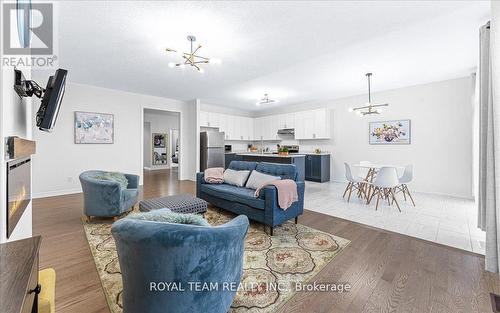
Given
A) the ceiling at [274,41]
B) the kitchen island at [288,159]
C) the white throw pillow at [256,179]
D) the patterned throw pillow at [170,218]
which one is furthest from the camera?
the kitchen island at [288,159]

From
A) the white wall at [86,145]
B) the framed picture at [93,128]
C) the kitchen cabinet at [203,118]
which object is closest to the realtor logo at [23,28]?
the white wall at [86,145]

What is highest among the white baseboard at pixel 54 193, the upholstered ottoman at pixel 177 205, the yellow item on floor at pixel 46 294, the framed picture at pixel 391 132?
the framed picture at pixel 391 132

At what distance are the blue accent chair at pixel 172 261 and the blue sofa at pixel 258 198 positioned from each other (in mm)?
1441

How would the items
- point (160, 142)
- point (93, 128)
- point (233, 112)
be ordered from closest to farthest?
1. point (93, 128)
2. point (233, 112)
3. point (160, 142)

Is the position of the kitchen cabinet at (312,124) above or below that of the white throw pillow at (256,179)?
above

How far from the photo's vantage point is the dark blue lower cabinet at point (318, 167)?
6.65 metres

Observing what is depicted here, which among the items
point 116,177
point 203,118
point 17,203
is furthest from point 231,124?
point 17,203

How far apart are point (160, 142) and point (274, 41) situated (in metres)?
8.58

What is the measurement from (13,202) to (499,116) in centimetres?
399

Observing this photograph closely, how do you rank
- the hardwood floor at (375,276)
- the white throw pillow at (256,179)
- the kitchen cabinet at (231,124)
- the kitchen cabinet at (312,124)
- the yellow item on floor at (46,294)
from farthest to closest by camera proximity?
the kitchen cabinet at (231,124) < the kitchen cabinet at (312,124) < the white throw pillow at (256,179) < the hardwood floor at (375,276) < the yellow item on floor at (46,294)

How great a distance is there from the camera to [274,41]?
3119 mm

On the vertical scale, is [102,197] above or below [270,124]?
below

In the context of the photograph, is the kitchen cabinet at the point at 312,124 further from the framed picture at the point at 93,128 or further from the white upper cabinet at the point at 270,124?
the framed picture at the point at 93,128

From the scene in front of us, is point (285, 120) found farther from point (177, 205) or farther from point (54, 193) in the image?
point (54, 193)
